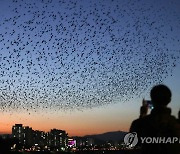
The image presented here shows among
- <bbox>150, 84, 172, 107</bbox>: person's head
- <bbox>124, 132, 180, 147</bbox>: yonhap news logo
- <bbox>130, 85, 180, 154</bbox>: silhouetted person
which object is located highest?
<bbox>150, 84, 172, 107</bbox>: person's head

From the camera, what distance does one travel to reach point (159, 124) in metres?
4.41

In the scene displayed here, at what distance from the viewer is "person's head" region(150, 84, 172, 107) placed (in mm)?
4418

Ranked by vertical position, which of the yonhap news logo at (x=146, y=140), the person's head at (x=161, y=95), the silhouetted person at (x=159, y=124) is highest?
the person's head at (x=161, y=95)

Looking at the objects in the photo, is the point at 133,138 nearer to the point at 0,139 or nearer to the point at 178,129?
the point at 178,129

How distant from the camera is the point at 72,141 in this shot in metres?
170

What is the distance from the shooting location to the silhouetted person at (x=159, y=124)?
4.33 meters

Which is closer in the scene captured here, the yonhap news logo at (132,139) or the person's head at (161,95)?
the person's head at (161,95)

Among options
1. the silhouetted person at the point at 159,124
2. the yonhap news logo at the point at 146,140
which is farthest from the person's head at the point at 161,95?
the yonhap news logo at the point at 146,140

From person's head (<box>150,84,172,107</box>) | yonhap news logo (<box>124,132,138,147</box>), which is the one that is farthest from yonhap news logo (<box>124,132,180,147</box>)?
person's head (<box>150,84,172,107</box>)

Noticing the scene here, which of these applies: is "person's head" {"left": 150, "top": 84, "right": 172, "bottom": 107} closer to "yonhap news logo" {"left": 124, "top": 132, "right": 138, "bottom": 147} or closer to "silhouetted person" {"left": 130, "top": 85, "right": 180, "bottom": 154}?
"silhouetted person" {"left": 130, "top": 85, "right": 180, "bottom": 154}

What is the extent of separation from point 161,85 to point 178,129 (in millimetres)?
544

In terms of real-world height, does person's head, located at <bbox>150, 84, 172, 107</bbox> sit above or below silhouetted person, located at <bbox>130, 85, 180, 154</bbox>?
above

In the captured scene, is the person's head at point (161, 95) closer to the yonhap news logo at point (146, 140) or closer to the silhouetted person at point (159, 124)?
the silhouetted person at point (159, 124)

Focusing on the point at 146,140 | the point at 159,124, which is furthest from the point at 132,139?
the point at 159,124
